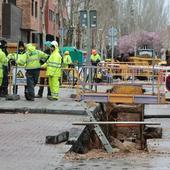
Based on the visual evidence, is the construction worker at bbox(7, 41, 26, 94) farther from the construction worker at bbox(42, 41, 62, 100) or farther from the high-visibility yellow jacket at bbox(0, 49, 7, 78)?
the construction worker at bbox(42, 41, 62, 100)

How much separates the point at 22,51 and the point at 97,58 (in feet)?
49.8

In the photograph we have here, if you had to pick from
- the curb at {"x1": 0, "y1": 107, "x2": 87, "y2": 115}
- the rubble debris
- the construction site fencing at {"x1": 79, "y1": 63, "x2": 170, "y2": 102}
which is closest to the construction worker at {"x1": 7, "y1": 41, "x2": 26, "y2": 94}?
the construction site fencing at {"x1": 79, "y1": 63, "x2": 170, "y2": 102}

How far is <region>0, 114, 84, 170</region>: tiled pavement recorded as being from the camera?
9.87 meters

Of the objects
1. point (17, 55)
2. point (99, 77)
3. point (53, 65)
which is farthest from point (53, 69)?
point (99, 77)

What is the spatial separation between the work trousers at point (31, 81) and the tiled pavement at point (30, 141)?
2.94m

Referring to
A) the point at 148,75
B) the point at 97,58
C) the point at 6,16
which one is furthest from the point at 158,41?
the point at 148,75

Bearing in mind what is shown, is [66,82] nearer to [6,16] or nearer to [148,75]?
[148,75]

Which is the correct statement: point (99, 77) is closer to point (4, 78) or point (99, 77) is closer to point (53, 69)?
point (53, 69)

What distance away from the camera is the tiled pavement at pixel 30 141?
32.4ft

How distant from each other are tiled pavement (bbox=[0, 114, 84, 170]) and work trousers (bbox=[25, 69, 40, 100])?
9.65 feet

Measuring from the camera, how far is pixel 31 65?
2059 centimetres

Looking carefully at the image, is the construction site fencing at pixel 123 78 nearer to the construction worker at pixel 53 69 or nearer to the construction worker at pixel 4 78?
the construction worker at pixel 53 69

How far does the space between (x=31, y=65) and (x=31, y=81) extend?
0.53 m

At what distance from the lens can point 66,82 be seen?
1016 inches
